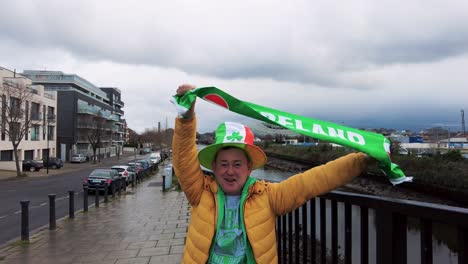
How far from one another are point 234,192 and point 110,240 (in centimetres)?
632

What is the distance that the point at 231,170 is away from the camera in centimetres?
248

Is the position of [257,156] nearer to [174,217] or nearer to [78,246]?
[78,246]

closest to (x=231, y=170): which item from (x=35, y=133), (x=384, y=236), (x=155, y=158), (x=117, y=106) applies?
(x=384, y=236)

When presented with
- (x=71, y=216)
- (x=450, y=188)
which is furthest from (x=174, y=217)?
(x=450, y=188)

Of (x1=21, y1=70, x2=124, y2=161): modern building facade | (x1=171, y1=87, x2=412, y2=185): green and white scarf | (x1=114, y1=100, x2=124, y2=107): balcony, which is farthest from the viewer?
(x1=114, y1=100, x2=124, y2=107): balcony

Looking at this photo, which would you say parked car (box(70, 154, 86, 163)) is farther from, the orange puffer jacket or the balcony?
the orange puffer jacket

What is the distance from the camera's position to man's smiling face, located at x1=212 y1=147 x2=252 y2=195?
2471 mm

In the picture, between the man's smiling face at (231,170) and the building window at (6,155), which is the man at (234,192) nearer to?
the man's smiling face at (231,170)

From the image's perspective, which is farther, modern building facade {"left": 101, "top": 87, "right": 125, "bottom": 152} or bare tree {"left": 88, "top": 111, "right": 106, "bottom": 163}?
modern building facade {"left": 101, "top": 87, "right": 125, "bottom": 152}

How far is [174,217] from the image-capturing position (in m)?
10.9

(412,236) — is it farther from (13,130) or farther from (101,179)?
(13,130)

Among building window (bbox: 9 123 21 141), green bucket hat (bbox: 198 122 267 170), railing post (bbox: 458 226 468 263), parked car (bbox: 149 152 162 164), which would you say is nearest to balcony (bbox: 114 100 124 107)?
parked car (bbox: 149 152 162 164)

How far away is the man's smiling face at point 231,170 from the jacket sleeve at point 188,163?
14cm

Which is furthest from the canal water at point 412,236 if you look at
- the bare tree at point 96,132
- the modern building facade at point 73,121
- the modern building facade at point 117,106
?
the modern building facade at point 117,106
